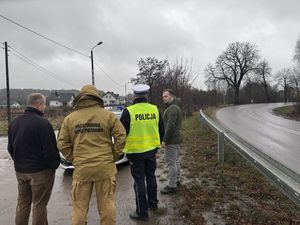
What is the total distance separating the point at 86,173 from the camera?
3.42 metres

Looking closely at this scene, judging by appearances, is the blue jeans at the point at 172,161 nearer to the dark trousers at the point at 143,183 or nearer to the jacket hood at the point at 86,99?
the dark trousers at the point at 143,183

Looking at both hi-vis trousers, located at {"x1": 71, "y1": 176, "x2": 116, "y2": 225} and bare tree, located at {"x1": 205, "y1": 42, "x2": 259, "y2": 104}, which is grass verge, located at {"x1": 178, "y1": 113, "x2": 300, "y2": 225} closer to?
hi-vis trousers, located at {"x1": 71, "y1": 176, "x2": 116, "y2": 225}

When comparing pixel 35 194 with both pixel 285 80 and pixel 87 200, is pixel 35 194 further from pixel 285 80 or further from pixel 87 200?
pixel 285 80

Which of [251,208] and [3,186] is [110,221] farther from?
[3,186]

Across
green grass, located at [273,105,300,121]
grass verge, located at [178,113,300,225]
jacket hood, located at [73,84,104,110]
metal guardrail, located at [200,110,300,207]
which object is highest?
jacket hood, located at [73,84,104,110]

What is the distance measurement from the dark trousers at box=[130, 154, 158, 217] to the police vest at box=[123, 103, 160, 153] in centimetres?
18

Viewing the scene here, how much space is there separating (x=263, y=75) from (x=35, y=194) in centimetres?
8723

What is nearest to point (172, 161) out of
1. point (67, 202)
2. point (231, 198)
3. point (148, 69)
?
point (231, 198)

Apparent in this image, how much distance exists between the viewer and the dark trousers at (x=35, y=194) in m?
3.77

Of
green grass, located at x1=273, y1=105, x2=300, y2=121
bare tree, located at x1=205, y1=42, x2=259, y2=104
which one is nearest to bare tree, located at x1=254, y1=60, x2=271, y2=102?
bare tree, located at x1=205, y1=42, x2=259, y2=104

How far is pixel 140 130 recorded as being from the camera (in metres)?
4.44

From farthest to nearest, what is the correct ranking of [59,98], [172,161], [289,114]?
1. [59,98]
2. [289,114]
3. [172,161]

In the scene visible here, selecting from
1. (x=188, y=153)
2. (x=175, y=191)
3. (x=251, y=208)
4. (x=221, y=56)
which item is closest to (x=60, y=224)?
(x=175, y=191)

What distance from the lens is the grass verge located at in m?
4.23
